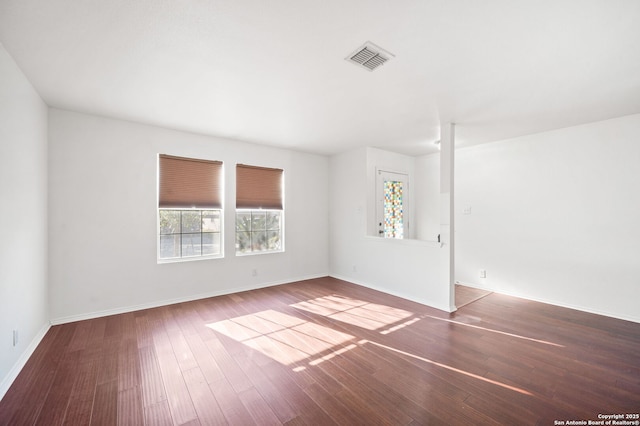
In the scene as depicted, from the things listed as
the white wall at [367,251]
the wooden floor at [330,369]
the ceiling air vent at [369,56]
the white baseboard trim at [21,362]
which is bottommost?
the wooden floor at [330,369]

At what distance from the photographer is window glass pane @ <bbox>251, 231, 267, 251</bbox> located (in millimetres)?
5129

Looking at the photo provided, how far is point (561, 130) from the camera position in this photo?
410cm

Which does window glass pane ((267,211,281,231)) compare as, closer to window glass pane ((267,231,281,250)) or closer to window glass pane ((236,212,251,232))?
window glass pane ((267,231,281,250))

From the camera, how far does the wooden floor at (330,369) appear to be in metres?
1.91

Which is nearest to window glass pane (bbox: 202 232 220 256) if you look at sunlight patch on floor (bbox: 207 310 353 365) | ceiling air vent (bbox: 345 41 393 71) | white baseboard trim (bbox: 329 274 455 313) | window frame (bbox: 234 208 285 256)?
window frame (bbox: 234 208 285 256)

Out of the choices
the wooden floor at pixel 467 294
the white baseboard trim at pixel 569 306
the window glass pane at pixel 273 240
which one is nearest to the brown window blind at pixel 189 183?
the window glass pane at pixel 273 240

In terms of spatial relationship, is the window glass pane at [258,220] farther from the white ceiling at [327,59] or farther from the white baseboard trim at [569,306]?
the white baseboard trim at [569,306]

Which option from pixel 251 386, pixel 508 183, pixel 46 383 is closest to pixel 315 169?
pixel 508 183

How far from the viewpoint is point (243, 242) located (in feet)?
16.4

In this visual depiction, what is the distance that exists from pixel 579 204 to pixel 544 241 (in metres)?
0.71

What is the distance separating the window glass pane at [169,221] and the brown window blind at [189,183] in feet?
0.44

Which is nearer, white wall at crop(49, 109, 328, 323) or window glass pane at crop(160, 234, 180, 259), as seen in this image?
white wall at crop(49, 109, 328, 323)

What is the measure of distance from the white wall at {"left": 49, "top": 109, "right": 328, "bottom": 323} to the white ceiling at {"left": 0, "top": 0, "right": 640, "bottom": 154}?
409 mm

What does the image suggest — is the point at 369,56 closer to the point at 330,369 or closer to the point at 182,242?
the point at 330,369
